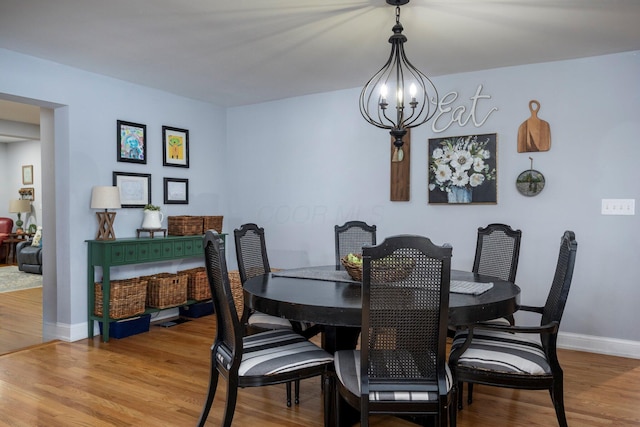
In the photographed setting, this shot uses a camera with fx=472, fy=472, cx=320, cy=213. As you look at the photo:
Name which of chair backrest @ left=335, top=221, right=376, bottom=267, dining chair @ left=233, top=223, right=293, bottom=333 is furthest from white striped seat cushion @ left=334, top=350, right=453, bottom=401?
chair backrest @ left=335, top=221, right=376, bottom=267

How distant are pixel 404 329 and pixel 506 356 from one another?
66cm

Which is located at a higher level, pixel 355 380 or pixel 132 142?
pixel 132 142

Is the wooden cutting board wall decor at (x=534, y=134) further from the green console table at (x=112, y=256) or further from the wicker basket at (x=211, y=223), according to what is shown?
the green console table at (x=112, y=256)

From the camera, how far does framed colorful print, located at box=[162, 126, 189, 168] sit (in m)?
4.78

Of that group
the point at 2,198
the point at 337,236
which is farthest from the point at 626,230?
the point at 2,198

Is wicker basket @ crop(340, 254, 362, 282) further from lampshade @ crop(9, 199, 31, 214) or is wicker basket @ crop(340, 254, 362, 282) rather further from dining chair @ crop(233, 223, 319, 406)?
lampshade @ crop(9, 199, 31, 214)

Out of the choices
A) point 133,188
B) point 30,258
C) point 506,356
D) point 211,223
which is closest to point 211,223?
point 211,223

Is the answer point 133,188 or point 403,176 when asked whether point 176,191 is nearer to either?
point 133,188

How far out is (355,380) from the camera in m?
1.94

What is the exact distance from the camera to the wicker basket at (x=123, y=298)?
12.9 ft

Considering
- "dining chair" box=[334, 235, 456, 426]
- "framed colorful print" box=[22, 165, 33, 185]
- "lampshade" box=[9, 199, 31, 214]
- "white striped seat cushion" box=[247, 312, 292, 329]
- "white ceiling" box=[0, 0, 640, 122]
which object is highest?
"white ceiling" box=[0, 0, 640, 122]

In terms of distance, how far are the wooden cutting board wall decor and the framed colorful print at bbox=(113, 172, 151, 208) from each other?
3.42 meters

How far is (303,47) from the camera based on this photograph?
3426 mm

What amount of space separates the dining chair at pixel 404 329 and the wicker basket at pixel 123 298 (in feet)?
9.14
